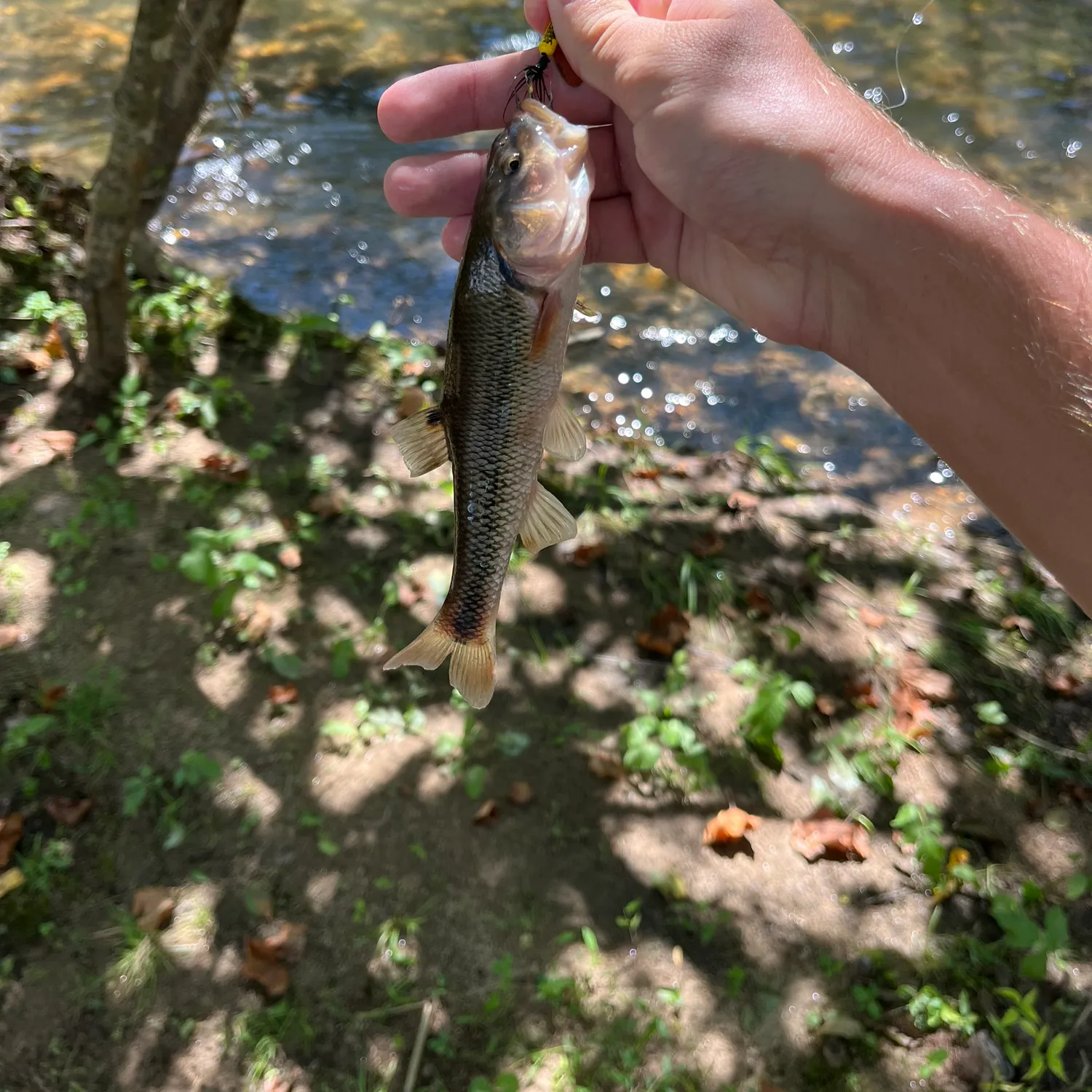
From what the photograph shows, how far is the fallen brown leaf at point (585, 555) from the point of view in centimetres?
438

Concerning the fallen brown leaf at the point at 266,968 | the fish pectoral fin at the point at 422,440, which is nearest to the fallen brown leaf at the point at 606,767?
the fallen brown leaf at the point at 266,968

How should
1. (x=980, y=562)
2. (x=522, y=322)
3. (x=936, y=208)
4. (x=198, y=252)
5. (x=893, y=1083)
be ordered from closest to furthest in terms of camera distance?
(x=936, y=208), (x=522, y=322), (x=893, y=1083), (x=980, y=562), (x=198, y=252)

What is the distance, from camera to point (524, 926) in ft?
10.6

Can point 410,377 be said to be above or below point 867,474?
above

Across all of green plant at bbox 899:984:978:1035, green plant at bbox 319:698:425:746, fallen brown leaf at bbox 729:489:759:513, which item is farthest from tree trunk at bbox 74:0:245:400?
green plant at bbox 899:984:978:1035

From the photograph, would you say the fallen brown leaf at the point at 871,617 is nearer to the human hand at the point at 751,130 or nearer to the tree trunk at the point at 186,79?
the human hand at the point at 751,130

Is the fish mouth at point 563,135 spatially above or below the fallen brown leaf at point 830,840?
above

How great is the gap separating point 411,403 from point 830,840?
330 cm

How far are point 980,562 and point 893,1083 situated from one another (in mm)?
3027

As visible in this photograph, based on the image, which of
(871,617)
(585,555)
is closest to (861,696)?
(871,617)

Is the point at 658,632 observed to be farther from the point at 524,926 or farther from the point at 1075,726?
the point at 1075,726

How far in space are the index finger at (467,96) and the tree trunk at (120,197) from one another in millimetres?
1593

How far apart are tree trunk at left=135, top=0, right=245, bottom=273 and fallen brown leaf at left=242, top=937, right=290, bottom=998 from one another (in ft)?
12.4

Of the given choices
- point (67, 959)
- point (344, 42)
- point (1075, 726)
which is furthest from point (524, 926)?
point (344, 42)
